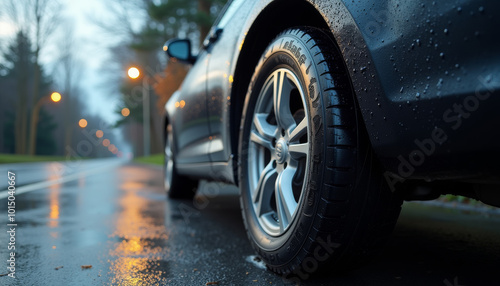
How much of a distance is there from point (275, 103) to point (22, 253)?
1538mm

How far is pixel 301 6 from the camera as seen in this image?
1946mm

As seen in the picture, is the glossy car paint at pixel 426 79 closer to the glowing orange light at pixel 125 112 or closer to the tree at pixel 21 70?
the tree at pixel 21 70

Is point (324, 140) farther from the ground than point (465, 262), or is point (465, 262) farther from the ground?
point (324, 140)

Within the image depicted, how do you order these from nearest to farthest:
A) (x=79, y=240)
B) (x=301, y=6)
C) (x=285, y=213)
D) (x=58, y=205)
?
(x=285, y=213)
(x=301, y=6)
(x=79, y=240)
(x=58, y=205)

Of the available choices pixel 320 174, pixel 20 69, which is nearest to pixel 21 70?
pixel 20 69

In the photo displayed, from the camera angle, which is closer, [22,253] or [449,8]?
[449,8]

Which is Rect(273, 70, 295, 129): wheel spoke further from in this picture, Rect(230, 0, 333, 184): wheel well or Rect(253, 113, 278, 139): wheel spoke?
Rect(230, 0, 333, 184): wheel well

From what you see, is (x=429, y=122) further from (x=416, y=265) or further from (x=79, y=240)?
(x=79, y=240)

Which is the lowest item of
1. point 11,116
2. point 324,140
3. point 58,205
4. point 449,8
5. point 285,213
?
point 58,205

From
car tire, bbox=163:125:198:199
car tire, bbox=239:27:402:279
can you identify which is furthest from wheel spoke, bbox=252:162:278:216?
car tire, bbox=163:125:198:199

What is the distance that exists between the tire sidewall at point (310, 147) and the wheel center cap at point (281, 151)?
0.92ft

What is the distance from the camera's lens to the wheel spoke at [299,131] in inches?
68.3

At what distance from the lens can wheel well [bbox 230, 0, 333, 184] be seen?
1.96 m

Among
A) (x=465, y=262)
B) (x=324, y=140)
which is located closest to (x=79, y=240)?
Result: (x=324, y=140)
